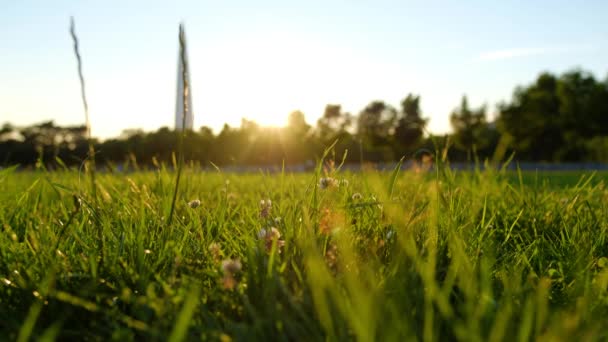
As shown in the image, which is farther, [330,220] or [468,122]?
[468,122]

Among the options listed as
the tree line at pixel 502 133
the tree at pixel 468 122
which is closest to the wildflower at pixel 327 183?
the tree line at pixel 502 133

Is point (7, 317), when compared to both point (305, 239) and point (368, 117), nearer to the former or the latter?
point (305, 239)

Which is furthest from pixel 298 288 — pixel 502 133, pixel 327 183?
pixel 502 133

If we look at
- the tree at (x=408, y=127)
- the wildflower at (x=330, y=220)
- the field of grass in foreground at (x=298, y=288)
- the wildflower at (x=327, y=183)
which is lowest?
the field of grass in foreground at (x=298, y=288)

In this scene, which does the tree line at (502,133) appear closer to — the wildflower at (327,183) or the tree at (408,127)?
the tree at (408,127)

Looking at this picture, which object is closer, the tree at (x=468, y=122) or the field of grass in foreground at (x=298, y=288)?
the field of grass in foreground at (x=298, y=288)

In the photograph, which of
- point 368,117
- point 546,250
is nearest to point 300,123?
point 368,117

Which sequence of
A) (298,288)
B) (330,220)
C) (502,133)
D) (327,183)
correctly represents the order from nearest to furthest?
(298,288) < (330,220) < (327,183) < (502,133)

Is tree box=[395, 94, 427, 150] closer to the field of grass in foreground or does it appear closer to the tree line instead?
the tree line

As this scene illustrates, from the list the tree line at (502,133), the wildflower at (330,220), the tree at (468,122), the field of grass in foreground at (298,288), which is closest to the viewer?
the field of grass in foreground at (298,288)

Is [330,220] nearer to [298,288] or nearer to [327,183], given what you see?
[327,183]

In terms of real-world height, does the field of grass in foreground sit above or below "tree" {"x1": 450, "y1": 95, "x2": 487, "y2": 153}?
below

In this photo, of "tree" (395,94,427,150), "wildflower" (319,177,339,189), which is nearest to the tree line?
"tree" (395,94,427,150)

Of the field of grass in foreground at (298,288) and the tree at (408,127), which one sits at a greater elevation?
the tree at (408,127)
